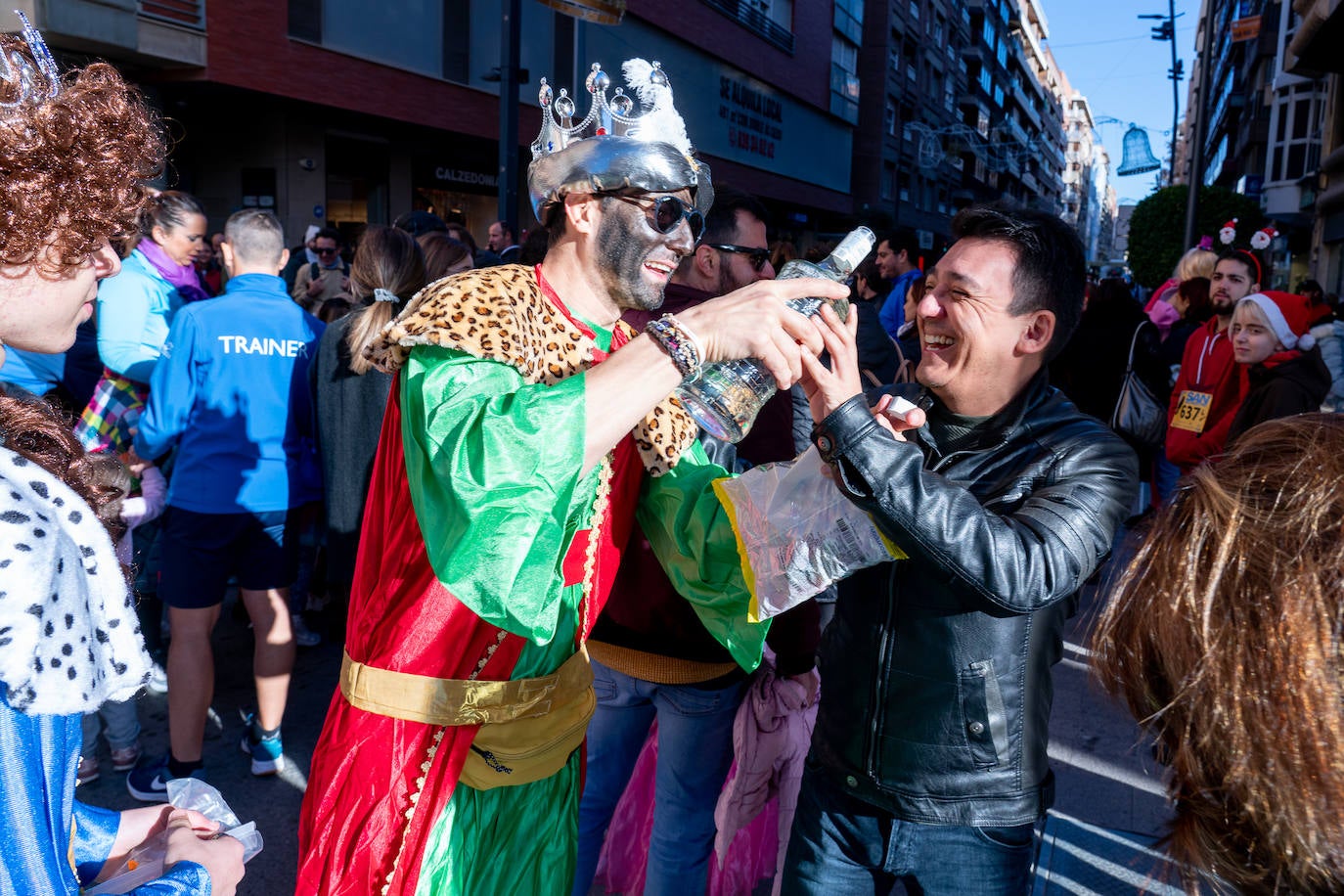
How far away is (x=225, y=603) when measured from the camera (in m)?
5.30

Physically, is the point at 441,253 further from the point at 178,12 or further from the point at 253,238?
the point at 178,12

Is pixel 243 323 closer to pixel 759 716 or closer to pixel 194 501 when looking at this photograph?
pixel 194 501

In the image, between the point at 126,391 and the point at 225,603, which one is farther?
the point at 225,603

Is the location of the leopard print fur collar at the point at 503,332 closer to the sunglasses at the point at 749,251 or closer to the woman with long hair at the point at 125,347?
the sunglasses at the point at 749,251

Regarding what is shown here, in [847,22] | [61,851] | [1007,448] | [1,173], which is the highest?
[847,22]

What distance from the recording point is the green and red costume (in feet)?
4.32

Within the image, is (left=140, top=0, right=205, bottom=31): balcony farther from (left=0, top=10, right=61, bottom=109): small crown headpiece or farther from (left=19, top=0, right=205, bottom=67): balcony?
(left=0, top=10, right=61, bottom=109): small crown headpiece

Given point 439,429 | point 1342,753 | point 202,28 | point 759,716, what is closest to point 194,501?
point 759,716

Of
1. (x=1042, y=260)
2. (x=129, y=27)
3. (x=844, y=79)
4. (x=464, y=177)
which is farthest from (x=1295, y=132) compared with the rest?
(x=1042, y=260)

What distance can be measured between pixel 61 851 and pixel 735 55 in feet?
86.0

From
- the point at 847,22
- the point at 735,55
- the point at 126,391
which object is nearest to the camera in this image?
the point at 126,391

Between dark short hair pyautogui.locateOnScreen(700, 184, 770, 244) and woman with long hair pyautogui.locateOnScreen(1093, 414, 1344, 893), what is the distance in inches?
100.0

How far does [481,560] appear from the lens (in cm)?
129

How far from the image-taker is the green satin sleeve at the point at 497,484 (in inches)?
50.9
